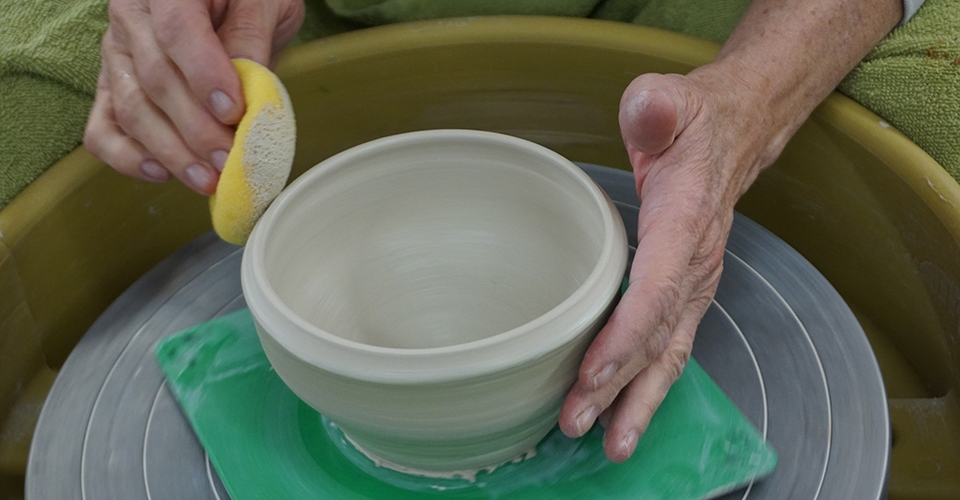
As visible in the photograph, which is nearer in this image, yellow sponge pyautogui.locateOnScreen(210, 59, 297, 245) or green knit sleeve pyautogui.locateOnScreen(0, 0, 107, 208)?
yellow sponge pyautogui.locateOnScreen(210, 59, 297, 245)

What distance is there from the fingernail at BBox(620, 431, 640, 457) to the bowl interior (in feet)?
0.57

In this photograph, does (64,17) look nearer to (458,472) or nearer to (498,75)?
(498,75)

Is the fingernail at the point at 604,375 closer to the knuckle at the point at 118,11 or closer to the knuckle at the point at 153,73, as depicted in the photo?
the knuckle at the point at 153,73

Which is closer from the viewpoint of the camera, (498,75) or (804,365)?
(804,365)

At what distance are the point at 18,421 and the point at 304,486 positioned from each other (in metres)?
0.42

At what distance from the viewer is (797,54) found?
0.94 m

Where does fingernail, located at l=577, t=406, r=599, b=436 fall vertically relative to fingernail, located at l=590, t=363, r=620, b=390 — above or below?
below

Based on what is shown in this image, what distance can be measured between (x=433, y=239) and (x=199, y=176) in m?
0.27

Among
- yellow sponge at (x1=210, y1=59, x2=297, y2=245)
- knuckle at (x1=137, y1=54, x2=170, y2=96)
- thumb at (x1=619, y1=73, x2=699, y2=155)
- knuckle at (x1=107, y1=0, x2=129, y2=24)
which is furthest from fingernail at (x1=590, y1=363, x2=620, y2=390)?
knuckle at (x1=107, y1=0, x2=129, y2=24)

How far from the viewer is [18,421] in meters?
0.91

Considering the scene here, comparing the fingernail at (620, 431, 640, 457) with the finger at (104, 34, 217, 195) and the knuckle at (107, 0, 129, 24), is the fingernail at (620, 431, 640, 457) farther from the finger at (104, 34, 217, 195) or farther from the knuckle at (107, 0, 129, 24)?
the knuckle at (107, 0, 129, 24)

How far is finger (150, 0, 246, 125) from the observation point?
0.76 meters

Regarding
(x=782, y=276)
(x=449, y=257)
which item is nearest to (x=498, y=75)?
(x=449, y=257)

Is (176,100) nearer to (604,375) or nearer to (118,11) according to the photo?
(118,11)
